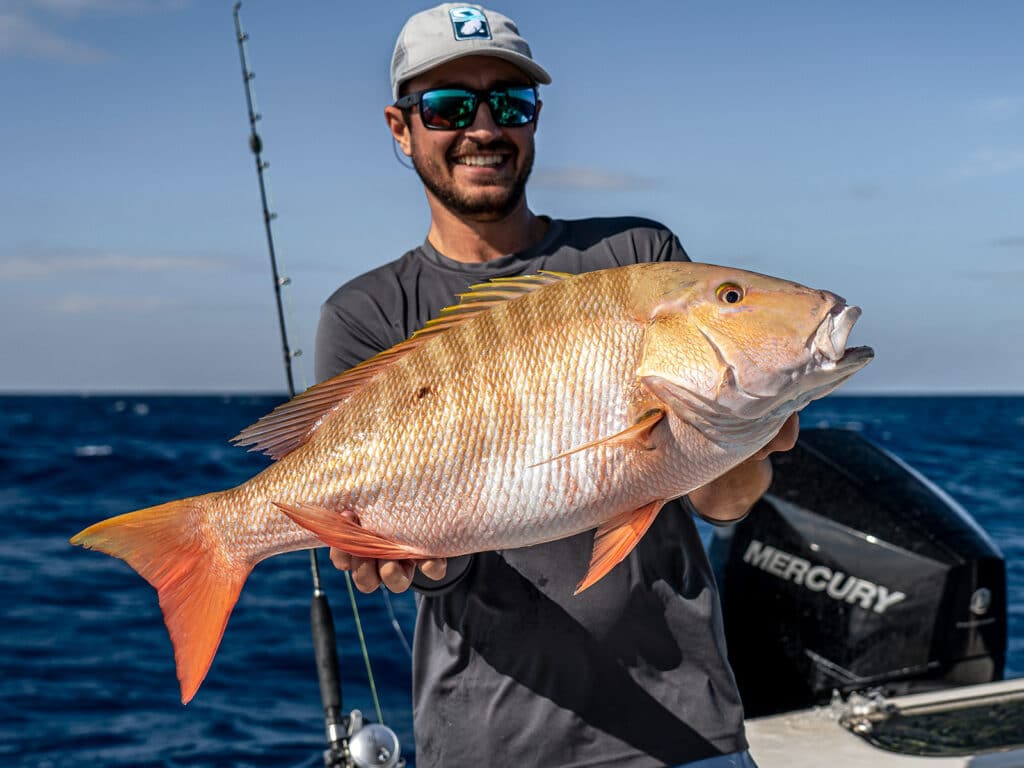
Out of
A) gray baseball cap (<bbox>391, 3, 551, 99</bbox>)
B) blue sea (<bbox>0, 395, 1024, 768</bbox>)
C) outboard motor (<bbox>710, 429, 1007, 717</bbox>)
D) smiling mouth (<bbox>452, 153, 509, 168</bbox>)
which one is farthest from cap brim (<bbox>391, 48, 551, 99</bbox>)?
blue sea (<bbox>0, 395, 1024, 768</bbox>)

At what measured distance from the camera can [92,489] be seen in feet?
59.1

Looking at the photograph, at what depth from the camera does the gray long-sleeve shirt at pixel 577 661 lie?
242 cm

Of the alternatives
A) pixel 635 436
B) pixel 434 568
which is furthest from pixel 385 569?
pixel 635 436

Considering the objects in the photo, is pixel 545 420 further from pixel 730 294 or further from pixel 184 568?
pixel 184 568

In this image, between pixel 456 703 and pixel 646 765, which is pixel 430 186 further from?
pixel 646 765

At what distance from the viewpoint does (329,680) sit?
11.9ft

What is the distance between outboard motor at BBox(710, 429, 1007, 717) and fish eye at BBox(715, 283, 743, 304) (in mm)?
2296

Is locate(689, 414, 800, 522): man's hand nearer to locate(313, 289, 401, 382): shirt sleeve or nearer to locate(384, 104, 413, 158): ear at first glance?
locate(313, 289, 401, 382): shirt sleeve

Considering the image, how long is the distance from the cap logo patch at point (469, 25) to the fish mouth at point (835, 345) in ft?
4.24


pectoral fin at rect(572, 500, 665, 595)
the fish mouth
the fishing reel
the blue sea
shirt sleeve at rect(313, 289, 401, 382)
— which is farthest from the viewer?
the blue sea

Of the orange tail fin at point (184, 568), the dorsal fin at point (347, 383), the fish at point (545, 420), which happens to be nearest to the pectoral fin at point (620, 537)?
the fish at point (545, 420)

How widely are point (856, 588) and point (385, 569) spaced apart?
237 centimetres

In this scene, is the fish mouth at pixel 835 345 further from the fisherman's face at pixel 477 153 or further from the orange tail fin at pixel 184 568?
the orange tail fin at pixel 184 568

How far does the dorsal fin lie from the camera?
218 cm
